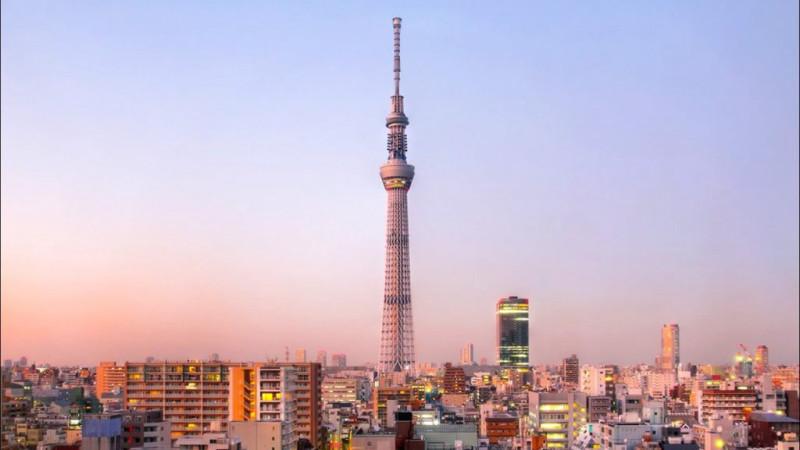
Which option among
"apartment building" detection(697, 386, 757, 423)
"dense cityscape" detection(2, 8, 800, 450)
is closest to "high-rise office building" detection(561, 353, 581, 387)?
"dense cityscape" detection(2, 8, 800, 450)

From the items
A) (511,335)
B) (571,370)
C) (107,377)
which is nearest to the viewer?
(107,377)

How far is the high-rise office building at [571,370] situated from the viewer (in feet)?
178

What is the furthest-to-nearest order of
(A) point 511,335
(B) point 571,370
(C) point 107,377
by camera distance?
(A) point 511,335 → (B) point 571,370 → (C) point 107,377

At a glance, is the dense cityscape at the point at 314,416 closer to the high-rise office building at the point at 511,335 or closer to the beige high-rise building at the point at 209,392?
the beige high-rise building at the point at 209,392

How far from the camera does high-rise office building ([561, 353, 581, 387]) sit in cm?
5441

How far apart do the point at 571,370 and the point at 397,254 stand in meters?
16.0

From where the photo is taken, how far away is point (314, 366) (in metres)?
24.7

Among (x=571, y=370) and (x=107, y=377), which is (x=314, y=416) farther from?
(x=571, y=370)

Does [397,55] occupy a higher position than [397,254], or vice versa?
[397,55]

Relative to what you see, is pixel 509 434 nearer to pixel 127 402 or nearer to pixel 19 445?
pixel 127 402

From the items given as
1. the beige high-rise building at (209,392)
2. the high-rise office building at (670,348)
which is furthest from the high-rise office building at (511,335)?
the beige high-rise building at (209,392)

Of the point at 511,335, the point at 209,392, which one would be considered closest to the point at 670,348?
the point at 511,335

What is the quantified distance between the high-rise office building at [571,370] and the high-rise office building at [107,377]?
2408 cm

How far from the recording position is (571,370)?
5619 centimetres
